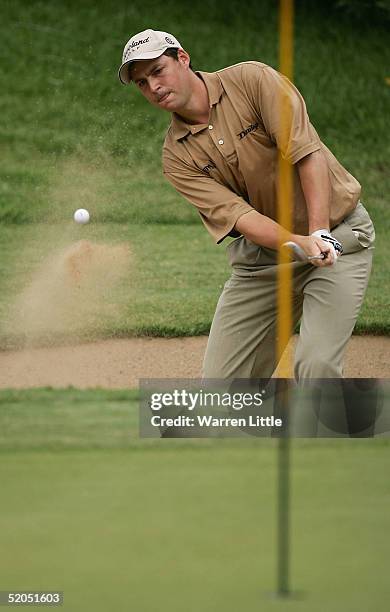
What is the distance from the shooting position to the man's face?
393cm

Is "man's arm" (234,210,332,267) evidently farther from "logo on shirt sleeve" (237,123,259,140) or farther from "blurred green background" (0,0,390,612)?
"blurred green background" (0,0,390,612)

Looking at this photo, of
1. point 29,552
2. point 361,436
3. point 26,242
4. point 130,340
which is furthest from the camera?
point 26,242

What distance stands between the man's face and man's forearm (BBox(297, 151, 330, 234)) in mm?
427

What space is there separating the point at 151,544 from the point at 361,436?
1.82 meters

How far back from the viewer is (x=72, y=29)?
10352 millimetres

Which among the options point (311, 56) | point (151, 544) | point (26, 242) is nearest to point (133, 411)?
point (151, 544)

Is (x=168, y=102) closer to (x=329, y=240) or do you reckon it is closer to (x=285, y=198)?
(x=285, y=198)

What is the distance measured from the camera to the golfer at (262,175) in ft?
12.8

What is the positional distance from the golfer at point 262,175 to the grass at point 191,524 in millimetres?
449

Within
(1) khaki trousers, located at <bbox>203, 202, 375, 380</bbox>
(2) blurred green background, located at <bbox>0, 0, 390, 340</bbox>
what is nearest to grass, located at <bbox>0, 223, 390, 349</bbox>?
(2) blurred green background, located at <bbox>0, 0, 390, 340</bbox>

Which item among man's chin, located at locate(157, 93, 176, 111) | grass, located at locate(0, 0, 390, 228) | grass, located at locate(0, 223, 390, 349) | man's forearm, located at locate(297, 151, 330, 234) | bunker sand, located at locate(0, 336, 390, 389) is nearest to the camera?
man's forearm, located at locate(297, 151, 330, 234)

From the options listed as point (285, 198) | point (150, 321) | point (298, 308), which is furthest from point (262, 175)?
point (150, 321)

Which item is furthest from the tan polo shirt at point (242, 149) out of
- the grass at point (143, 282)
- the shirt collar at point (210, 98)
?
the grass at point (143, 282)

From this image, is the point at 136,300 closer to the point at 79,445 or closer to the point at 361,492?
the point at 79,445
